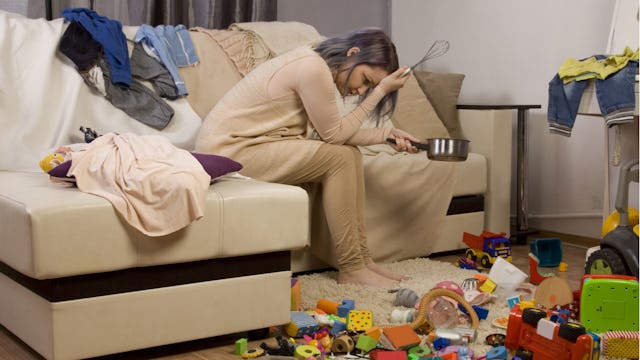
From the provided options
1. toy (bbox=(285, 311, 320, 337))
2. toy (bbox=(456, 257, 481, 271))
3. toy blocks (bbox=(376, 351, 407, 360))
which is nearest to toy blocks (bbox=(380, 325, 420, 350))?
toy blocks (bbox=(376, 351, 407, 360))

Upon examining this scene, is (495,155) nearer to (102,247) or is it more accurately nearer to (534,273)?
(534,273)

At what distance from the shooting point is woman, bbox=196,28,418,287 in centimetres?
274

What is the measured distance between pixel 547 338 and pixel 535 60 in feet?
7.32

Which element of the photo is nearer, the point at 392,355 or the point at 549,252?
the point at 392,355

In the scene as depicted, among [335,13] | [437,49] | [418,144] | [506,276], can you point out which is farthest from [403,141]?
[335,13]

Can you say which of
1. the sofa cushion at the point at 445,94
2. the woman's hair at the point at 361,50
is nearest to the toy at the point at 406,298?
the woman's hair at the point at 361,50

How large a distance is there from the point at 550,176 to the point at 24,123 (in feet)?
7.85

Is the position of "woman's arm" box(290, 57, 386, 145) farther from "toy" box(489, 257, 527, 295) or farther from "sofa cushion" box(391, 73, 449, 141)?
"sofa cushion" box(391, 73, 449, 141)

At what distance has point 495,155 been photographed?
3.59 metres

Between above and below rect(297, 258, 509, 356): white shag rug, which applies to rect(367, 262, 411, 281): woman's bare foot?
above

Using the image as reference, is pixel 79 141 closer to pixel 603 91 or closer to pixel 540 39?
pixel 603 91

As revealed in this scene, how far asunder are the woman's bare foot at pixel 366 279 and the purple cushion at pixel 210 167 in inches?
25.8

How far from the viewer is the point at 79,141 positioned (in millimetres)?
2885

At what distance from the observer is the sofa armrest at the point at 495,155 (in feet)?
11.8
